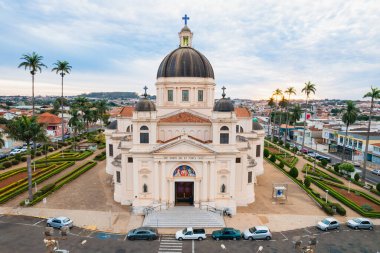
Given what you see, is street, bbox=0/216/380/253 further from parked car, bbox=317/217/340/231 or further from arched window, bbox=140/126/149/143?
arched window, bbox=140/126/149/143

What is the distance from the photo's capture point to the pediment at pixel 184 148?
3694 cm

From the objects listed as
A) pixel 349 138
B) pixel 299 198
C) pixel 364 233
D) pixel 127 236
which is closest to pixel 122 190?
pixel 127 236

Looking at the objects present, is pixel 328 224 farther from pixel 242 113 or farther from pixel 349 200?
pixel 242 113

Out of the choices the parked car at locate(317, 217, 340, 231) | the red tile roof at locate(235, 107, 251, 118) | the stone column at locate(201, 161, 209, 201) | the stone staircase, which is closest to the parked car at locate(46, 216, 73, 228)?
the stone staircase

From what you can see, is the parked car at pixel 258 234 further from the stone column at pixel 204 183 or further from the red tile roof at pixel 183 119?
the red tile roof at pixel 183 119

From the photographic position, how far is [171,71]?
145 feet

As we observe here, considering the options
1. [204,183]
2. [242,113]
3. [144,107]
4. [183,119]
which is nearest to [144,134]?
[144,107]

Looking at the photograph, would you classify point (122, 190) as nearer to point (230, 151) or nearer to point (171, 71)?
point (230, 151)

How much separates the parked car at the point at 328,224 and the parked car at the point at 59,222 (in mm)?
30291

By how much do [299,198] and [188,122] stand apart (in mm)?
21698

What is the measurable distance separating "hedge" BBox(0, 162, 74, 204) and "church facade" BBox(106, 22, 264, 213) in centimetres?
1553

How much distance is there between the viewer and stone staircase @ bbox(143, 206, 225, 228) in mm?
34938

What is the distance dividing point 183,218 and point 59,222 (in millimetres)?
14942

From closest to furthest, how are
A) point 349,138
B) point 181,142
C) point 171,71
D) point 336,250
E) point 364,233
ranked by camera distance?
point 336,250
point 364,233
point 181,142
point 171,71
point 349,138
